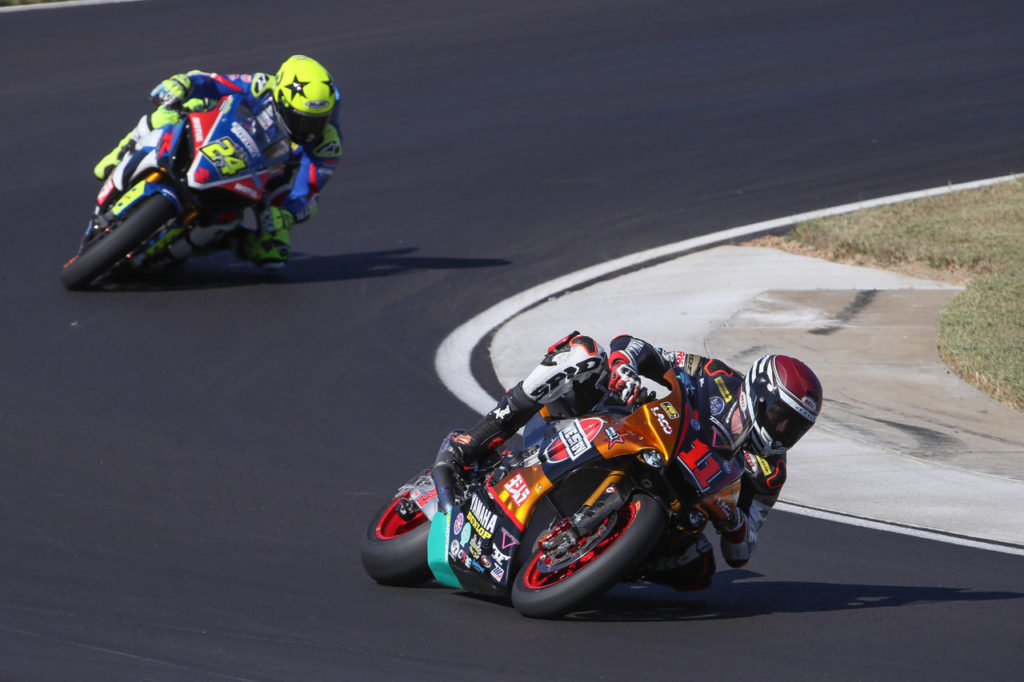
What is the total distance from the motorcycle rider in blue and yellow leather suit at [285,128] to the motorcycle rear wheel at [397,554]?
18.0ft

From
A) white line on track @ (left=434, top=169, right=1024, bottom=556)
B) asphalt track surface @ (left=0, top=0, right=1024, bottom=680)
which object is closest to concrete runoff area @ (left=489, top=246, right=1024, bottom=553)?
white line on track @ (left=434, top=169, right=1024, bottom=556)

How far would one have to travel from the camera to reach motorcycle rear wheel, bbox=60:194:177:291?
10922 mm

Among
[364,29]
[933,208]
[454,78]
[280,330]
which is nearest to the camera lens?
[280,330]

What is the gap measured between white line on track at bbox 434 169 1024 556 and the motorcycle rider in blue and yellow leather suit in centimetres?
179

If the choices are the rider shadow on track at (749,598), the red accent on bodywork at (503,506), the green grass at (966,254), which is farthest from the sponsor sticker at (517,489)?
the green grass at (966,254)

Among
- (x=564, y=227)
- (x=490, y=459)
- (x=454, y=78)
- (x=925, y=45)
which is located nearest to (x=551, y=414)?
(x=490, y=459)

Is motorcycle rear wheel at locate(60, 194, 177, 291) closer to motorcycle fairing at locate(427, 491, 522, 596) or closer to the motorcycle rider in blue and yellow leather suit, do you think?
the motorcycle rider in blue and yellow leather suit

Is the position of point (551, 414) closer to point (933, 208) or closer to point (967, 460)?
point (967, 460)

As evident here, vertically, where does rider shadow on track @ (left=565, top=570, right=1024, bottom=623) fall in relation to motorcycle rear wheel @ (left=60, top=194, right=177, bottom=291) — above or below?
below

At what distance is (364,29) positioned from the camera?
2080cm

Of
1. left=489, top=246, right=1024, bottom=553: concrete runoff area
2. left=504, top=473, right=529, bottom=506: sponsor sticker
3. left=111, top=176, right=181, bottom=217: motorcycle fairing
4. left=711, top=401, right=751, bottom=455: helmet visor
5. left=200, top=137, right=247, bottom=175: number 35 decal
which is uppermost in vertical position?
left=200, top=137, right=247, bottom=175: number 35 decal

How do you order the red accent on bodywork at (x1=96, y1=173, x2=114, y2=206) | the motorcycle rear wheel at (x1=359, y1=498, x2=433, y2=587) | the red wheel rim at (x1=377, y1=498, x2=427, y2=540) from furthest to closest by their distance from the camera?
the red accent on bodywork at (x1=96, y1=173, x2=114, y2=206) < the red wheel rim at (x1=377, y1=498, x2=427, y2=540) < the motorcycle rear wheel at (x1=359, y1=498, x2=433, y2=587)

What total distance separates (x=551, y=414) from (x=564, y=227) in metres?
7.62

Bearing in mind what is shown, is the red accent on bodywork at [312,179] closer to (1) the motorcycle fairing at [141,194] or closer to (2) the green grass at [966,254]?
(1) the motorcycle fairing at [141,194]
